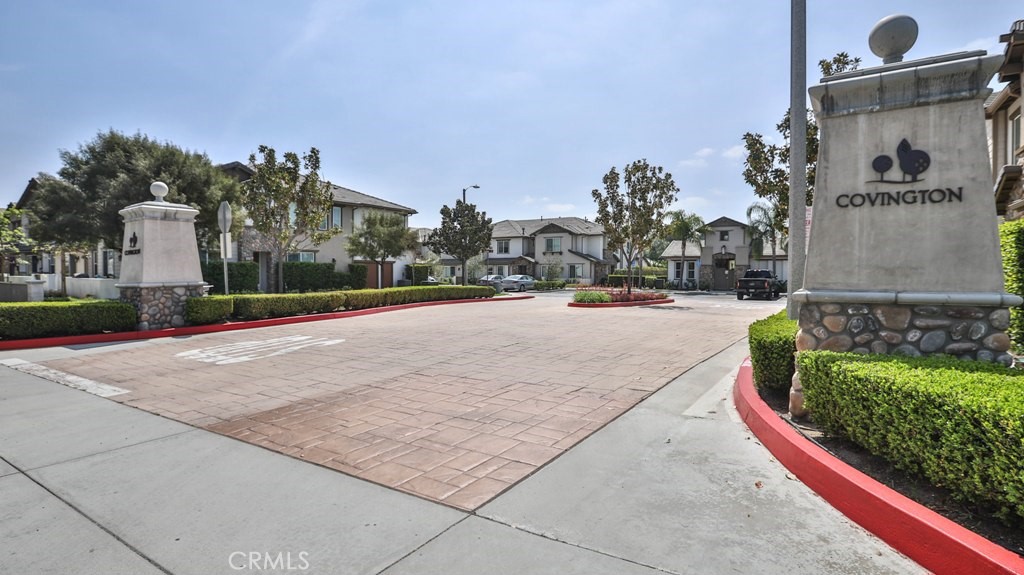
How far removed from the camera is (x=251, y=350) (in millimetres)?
10188

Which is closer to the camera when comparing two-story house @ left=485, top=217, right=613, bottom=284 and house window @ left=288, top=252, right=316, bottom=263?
house window @ left=288, top=252, right=316, bottom=263

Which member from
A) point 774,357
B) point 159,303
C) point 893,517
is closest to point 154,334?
point 159,303

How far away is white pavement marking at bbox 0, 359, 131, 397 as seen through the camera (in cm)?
687

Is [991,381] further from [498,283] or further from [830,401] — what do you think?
[498,283]

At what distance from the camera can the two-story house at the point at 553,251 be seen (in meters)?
54.6

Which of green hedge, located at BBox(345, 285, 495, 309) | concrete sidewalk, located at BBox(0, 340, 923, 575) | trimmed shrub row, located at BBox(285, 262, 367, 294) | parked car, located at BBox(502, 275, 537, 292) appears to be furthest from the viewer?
parked car, located at BBox(502, 275, 537, 292)

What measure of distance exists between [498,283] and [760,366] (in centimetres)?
3610

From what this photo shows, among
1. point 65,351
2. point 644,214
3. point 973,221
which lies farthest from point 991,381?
point 644,214

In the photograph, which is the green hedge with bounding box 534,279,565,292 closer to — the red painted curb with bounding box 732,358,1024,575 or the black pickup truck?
the black pickup truck

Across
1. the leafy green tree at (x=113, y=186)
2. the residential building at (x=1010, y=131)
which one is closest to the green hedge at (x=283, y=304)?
the leafy green tree at (x=113, y=186)

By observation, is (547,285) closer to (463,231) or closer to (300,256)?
(463,231)

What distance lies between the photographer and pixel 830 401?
410 cm

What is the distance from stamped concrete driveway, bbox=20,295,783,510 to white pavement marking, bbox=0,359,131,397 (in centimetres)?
11

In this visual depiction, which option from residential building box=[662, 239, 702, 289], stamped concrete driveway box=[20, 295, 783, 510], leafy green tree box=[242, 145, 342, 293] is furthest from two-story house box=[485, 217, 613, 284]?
stamped concrete driveway box=[20, 295, 783, 510]
